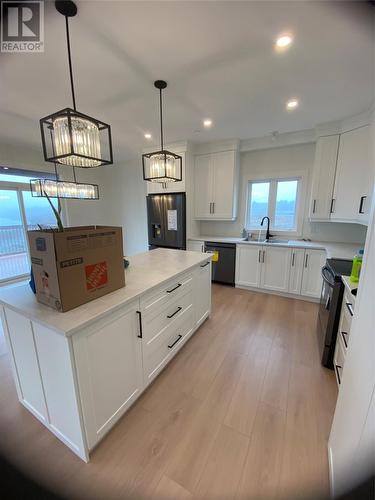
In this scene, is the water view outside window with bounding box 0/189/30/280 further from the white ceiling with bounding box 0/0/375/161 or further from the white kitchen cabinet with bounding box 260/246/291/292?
the white kitchen cabinet with bounding box 260/246/291/292

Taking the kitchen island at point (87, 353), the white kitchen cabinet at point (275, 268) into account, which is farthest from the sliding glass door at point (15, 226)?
the white kitchen cabinet at point (275, 268)

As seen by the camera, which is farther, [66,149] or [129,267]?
[129,267]

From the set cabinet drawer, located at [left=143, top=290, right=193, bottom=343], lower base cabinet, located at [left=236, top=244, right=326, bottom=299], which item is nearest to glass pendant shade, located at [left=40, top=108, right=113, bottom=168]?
cabinet drawer, located at [left=143, top=290, right=193, bottom=343]

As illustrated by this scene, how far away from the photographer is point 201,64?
1705 mm

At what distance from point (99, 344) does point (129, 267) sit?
91cm

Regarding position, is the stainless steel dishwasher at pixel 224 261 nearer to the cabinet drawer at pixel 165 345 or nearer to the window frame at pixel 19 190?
the cabinet drawer at pixel 165 345

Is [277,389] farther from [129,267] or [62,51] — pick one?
[62,51]

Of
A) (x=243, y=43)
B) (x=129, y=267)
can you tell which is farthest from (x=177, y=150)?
(x=129, y=267)

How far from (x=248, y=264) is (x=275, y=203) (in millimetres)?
1330

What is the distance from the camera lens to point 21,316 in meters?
1.18

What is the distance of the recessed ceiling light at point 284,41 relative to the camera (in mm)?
1420

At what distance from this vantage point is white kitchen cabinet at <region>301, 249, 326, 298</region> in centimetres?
304

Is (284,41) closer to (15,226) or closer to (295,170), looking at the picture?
(295,170)

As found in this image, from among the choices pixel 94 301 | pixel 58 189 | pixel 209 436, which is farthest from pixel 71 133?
pixel 209 436
